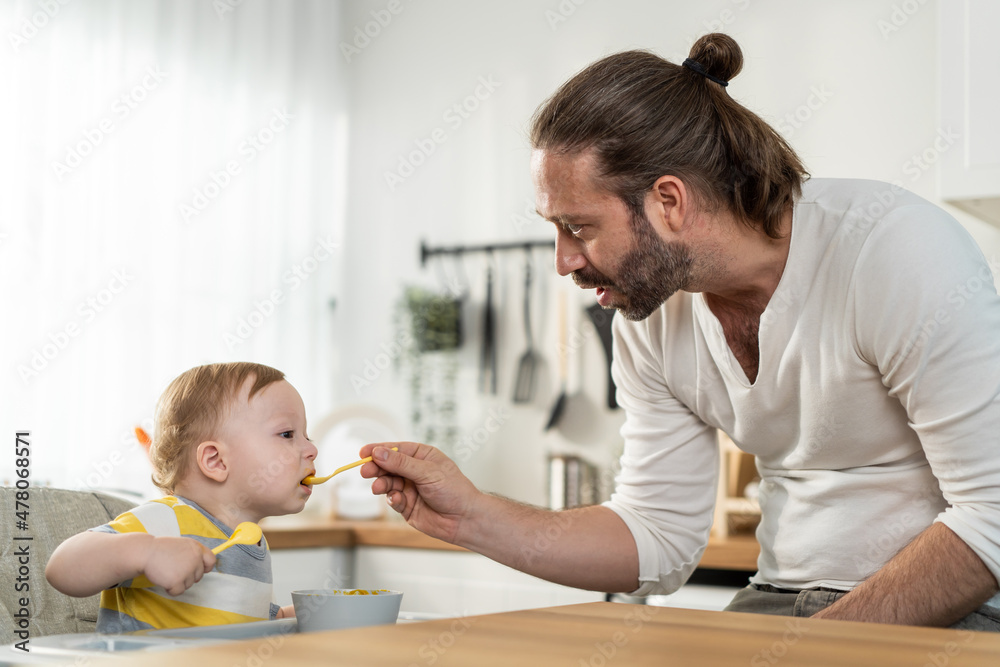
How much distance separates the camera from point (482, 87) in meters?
3.28

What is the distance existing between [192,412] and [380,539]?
5.09ft

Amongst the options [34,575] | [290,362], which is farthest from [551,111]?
[290,362]

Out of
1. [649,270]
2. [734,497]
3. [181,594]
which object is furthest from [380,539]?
[181,594]

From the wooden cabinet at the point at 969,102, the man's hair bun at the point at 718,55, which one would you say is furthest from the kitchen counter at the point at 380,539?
the man's hair bun at the point at 718,55

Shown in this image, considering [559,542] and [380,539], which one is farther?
[380,539]

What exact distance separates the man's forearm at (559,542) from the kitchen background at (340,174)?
1.17 metres

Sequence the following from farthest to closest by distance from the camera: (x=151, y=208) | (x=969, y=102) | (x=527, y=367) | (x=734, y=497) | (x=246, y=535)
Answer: (x=527, y=367) → (x=151, y=208) → (x=734, y=497) → (x=969, y=102) → (x=246, y=535)

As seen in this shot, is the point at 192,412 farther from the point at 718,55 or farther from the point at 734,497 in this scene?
the point at 734,497

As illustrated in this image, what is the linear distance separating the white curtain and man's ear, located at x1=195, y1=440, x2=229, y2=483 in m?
1.47

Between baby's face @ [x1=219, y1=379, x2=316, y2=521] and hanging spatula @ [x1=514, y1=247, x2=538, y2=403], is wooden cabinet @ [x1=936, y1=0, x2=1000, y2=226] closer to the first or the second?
hanging spatula @ [x1=514, y1=247, x2=538, y2=403]

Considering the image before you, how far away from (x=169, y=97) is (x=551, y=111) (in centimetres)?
187

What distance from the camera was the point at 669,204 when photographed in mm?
1410

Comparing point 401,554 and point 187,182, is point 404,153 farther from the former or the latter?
point 401,554

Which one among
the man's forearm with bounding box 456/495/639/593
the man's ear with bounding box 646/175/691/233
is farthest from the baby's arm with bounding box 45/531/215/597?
the man's ear with bounding box 646/175/691/233
